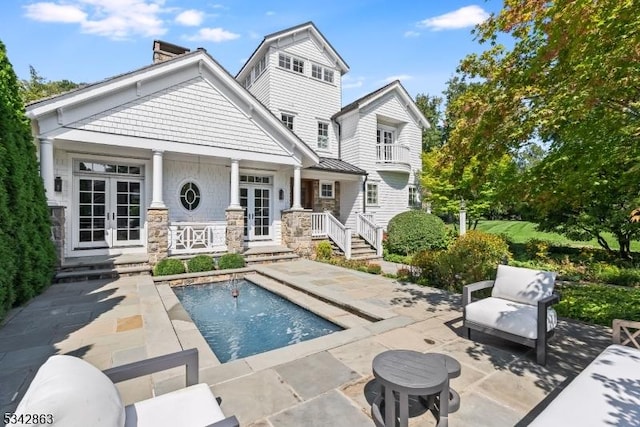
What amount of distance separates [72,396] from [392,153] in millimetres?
16439

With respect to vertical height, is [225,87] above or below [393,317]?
above

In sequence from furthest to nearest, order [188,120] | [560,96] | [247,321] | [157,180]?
[188,120] → [157,180] → [247,321] → [560,96]

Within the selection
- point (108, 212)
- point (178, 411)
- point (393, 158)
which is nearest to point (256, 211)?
point (108, 212)

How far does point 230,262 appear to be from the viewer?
29.7ft

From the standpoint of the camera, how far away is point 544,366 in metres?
3.33

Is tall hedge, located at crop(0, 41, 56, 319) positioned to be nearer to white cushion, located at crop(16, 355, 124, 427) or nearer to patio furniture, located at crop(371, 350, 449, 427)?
white cushion, located at crop(16, 355, 124, 427)

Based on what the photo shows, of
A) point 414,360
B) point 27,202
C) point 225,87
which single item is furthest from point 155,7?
point 414,360

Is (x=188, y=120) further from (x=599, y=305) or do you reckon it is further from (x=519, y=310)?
(x=599, y=305)

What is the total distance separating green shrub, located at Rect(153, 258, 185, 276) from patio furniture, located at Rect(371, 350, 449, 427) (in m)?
7.11

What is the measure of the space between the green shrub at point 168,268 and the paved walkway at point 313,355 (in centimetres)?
188

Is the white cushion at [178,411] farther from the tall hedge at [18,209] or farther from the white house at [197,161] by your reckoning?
the white house at [197,161]

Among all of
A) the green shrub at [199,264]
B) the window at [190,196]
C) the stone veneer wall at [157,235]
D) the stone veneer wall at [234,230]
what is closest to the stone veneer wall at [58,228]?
the stone veneer wall at [157,235]

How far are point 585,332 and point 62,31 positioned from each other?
1396 centimetres

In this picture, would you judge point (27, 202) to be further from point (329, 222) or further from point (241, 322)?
point (329, 222)
